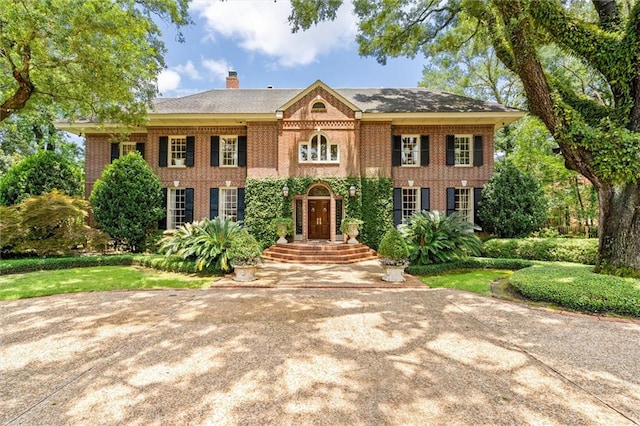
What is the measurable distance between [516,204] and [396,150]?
5.56 metres

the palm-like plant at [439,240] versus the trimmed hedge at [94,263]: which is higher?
the palm-like plant at [439,240]

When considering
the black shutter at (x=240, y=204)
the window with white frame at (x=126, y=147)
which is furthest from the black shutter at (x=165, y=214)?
the black shutter at (x=240, y=204)

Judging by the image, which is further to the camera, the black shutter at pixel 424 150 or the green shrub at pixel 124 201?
the black shutter at pixel 424 150

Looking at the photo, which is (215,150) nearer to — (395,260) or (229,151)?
(229,151)

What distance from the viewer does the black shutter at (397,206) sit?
1316 cm

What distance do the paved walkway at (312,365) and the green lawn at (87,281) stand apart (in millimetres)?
1318

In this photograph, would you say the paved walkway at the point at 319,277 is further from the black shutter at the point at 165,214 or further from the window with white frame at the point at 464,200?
the black shutter at the point at 165,214

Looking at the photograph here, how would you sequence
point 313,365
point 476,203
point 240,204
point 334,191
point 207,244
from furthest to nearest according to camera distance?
point 240,204 → point 476,203 → point 334,191 → point 207,244 → point 313,365

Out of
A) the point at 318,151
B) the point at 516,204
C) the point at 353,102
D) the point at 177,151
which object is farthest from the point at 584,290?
the point at 177,151

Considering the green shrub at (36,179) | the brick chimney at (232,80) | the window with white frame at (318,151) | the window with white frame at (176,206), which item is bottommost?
the window with white frame at (176,206)

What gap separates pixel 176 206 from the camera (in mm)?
13609

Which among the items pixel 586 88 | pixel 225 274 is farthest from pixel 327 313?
pixel 586 88

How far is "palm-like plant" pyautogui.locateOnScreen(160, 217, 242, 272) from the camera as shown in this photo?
8.27m

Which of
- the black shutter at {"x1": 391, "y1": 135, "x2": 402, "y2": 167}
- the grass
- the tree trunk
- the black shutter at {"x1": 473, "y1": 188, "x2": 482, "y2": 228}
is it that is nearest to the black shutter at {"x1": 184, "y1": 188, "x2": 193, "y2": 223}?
the black shutter at {"x1": 391, "y1": 135, "x2": 402, "y2": 167}
